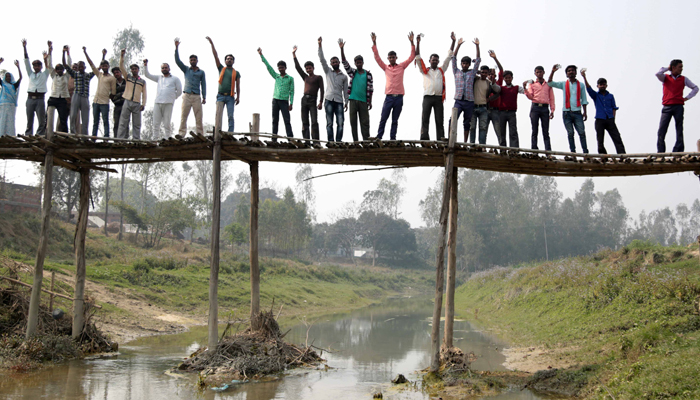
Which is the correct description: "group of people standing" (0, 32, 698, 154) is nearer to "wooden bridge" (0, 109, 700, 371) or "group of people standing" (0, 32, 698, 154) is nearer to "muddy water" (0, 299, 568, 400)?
"wooden bridge" (0, 109, 700, 371)

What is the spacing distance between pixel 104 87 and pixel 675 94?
12.2m

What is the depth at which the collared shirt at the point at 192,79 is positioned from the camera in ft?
35.9

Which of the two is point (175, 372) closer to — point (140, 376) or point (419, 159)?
point (140, 376)

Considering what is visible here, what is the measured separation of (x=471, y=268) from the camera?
220ft

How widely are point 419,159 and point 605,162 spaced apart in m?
3.53

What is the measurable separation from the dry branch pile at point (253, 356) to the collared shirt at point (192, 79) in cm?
506

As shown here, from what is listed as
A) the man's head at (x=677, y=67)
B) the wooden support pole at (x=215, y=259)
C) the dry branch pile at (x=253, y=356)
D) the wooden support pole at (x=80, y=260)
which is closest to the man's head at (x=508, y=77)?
the man's head at (x=677, y=67)

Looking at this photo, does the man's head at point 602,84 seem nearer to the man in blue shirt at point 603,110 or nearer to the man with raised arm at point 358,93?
the man in blue shirt at point 603,110

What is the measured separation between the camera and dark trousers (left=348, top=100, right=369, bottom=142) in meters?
10.3

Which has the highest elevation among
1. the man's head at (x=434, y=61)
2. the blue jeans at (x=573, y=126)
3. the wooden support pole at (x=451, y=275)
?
the man's head at (x=434, y=61)

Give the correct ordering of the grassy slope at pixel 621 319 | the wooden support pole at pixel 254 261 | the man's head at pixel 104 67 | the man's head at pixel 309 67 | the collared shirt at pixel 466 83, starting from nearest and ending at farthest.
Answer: the grassy slope at pixel 621 319
the collared shirt at pixel 466 83
the man's head at pixel 309 67
the wooden support pole at pixel 254 261
the man's head at pixel 104 67

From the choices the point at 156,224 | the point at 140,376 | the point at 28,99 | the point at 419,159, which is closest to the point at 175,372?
the point at 140,376

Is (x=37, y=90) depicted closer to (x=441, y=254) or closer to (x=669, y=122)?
(x=441, y=254)

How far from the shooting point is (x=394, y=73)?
10266 millimetres
